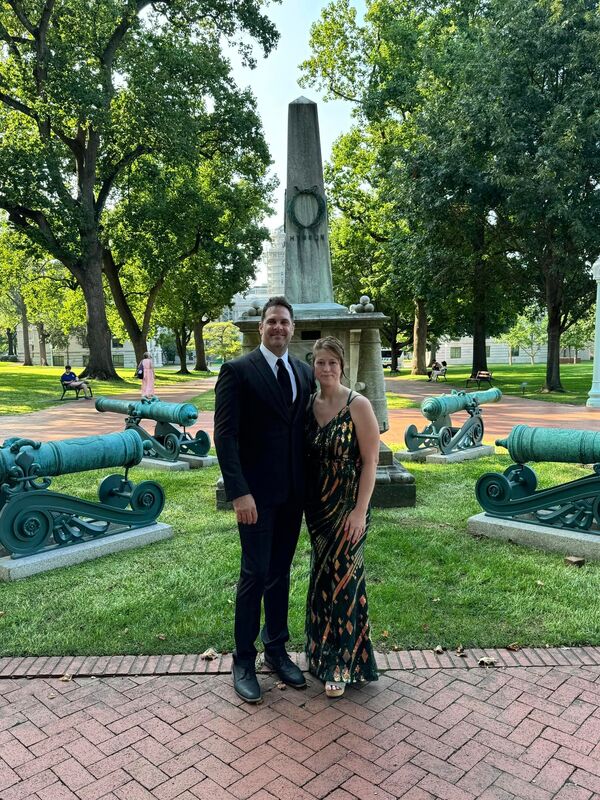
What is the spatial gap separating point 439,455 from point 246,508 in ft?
21.3

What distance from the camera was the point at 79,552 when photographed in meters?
4.97

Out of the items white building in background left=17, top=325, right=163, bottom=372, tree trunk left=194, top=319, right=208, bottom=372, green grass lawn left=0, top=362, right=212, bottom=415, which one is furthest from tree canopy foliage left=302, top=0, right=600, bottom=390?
white building in background left=17, top=325, right=163, bottom=372

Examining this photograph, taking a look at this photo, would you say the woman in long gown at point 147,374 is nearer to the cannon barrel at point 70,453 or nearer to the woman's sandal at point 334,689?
the cannon barrel at point 70,453

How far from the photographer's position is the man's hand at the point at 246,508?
2900 millimetres

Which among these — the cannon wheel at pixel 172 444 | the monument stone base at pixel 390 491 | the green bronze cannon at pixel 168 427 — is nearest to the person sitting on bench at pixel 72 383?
the green bronze cannon at pixel 168 427

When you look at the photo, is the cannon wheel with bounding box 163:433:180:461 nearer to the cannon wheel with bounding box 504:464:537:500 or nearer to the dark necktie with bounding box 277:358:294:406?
the cannon wheel with bounding box 504:464:537:500

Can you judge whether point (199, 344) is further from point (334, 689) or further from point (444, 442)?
point (334, 689)

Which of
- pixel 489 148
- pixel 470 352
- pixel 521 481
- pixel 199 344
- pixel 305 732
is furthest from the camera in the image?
pixel 470 352

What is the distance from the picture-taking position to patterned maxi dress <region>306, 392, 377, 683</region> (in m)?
2.99

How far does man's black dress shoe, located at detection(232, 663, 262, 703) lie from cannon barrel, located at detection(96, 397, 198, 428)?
5705 millimetres

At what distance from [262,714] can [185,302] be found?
3624 cm

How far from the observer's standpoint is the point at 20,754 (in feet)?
8.69

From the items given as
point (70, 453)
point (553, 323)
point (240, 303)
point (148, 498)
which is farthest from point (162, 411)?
point (240, 303)

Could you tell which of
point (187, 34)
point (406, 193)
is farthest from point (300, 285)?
point (187, 34)
